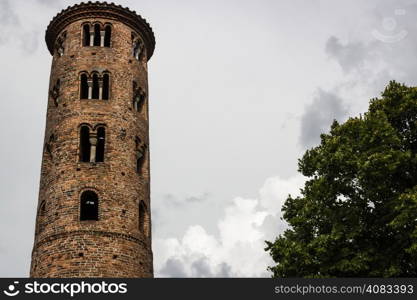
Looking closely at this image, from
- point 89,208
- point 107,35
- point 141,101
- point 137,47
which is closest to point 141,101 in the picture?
point 141,101

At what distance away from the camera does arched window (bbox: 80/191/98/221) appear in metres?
28.8

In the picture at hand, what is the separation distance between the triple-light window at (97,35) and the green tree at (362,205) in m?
14.5

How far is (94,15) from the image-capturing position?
33.3 metres

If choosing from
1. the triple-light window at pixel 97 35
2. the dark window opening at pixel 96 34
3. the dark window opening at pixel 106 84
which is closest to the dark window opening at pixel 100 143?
the dark window opening at pixel 106 84

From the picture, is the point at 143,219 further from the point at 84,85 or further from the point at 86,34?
the point at 86,34

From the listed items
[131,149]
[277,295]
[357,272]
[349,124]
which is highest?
[131,149]

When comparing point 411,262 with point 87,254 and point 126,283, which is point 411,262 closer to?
point 126,283

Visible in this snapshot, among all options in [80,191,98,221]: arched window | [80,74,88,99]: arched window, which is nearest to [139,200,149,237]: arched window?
[80,191,98,221]: arched window

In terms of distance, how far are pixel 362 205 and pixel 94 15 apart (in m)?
18.2

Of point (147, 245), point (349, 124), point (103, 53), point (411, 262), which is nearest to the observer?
point (411, 262)

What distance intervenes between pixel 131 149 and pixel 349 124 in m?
11.1

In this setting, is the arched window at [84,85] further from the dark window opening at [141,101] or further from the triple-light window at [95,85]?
the dark window opening at [141,101]

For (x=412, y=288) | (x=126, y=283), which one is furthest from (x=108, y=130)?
(x=412, y=288)

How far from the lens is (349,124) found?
74.1 ft
